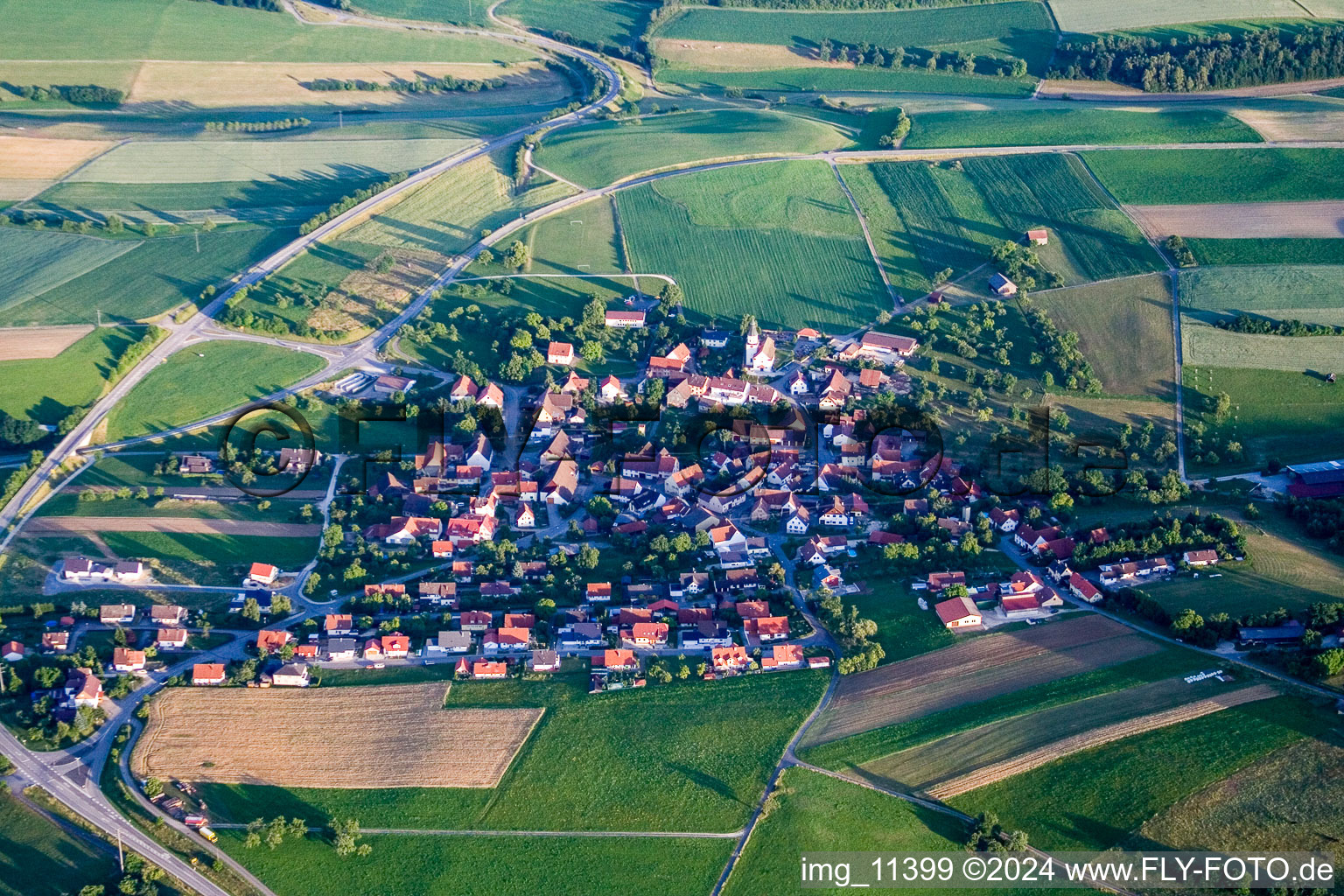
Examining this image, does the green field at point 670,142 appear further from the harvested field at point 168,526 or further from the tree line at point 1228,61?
the harvested field at point 168,526

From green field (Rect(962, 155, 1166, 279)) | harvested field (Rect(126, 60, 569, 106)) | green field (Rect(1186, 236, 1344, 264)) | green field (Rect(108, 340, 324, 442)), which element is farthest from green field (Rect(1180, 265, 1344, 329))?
harvested field (Rect(126, 60, 569, 106))

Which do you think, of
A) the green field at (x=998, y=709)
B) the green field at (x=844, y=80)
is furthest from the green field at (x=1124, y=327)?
the green field at (x=844, y=80)

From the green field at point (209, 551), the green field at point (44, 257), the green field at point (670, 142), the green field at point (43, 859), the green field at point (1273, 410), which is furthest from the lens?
the green field at point (670, 142)

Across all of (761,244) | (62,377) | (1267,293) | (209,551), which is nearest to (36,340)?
(62,377)

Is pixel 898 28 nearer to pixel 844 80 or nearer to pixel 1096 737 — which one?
pixel 844 80

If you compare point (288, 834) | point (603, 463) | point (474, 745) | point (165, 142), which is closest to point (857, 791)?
point (474, 745)

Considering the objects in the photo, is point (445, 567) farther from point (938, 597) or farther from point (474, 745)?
point (938, 597)
